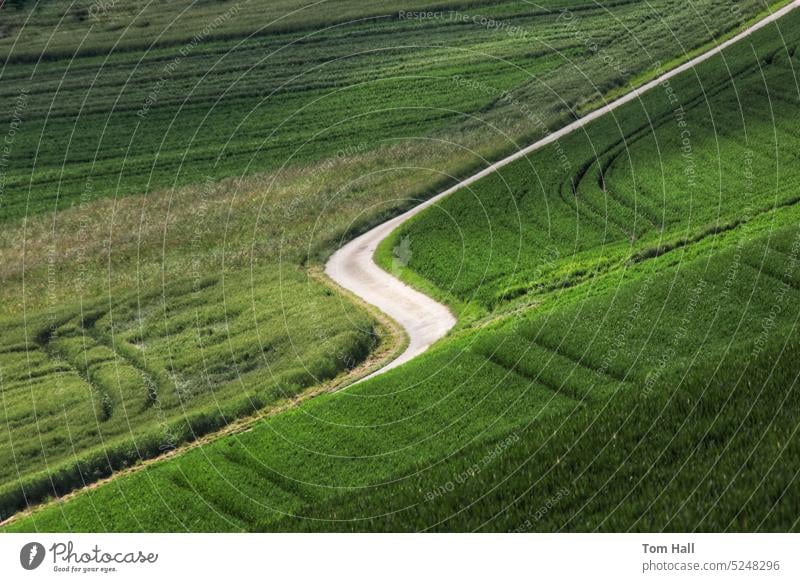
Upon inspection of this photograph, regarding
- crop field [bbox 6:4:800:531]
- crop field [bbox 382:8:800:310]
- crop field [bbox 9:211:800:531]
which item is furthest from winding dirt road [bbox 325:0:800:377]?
crop field [bbox 9:211:800:531]

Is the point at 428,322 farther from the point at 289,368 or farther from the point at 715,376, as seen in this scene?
the point at 715,376

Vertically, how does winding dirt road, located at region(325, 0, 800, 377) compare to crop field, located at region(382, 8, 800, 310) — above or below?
below

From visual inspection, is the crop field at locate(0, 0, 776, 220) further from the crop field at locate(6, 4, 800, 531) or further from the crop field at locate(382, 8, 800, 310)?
the crop field at locate(6, 4, 800, 531)

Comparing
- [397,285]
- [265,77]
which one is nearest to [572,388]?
[397,285]

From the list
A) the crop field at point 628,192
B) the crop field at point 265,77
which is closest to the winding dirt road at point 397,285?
the crop field at point 628,192

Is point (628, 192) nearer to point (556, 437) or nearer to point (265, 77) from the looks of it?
point (556, 437)

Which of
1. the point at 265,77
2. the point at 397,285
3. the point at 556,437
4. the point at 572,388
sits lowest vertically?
the point at 397,285
